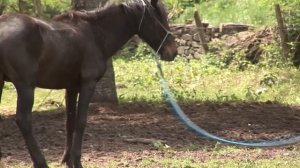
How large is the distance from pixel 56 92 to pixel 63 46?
26.8 ft

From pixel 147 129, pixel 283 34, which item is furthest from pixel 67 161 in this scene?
pixel 283 34

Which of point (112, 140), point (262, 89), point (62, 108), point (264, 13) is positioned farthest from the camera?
point (264, 13)

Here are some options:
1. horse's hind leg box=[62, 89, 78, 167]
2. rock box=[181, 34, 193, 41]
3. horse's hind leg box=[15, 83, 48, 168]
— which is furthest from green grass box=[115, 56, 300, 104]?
horse's hind leg box=[15, 83, 48, 168]

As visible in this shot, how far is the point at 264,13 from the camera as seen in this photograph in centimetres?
1886

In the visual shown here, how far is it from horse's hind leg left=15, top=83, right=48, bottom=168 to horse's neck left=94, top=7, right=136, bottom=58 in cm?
121

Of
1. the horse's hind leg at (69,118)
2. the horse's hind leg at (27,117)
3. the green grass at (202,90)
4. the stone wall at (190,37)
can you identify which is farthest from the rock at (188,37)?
the horse's hind leg at (27,117)

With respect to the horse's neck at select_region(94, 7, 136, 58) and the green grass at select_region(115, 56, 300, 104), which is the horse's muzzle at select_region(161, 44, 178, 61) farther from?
the green grass at select_region(115, 56, 300, 104)

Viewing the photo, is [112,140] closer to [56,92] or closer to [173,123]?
[173,123]

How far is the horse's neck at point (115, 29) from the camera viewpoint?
23.6 ft

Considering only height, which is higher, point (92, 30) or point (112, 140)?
point (92, 30)

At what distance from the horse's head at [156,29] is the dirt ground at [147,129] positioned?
1.29 m

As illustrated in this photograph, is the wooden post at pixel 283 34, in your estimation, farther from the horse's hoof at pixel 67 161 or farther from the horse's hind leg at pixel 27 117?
the horse's hind leg at pixel 27 117

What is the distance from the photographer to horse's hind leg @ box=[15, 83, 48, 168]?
20.4 ft

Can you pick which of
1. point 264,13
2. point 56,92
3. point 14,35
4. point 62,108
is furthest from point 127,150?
point 264,13
